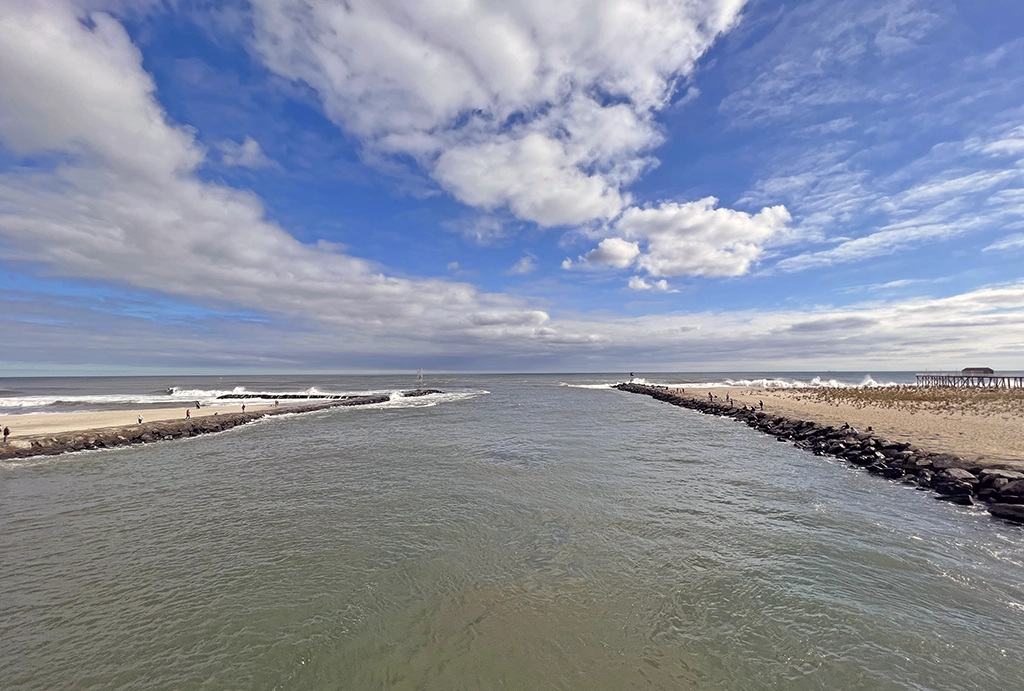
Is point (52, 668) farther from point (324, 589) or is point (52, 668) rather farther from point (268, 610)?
point (324, 589)

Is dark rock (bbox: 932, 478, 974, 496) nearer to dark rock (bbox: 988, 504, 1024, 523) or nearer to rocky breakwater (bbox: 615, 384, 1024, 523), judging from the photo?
rocky breakwater (bbox: 615, 384, 1024, 523)

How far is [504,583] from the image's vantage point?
802 centimetres

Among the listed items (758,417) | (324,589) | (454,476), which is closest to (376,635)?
(324,589)

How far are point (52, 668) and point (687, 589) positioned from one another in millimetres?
10190

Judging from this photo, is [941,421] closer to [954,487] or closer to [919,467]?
[919,467]

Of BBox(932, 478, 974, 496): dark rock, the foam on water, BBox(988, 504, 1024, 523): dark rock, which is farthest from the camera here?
the foam on water

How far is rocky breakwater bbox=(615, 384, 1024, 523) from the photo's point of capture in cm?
1220

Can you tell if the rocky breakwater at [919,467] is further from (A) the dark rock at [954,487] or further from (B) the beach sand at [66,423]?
(B) the beach sand at [66,423]

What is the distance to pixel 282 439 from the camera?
998 inches

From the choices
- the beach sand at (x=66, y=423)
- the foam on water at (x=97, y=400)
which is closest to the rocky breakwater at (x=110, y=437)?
the beach sand at (x=66, y=423)

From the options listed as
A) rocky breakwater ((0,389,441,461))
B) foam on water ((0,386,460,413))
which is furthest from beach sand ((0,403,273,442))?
foam on water ((0,386,460,413))

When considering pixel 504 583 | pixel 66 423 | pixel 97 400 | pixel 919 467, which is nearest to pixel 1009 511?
pixel 919 467

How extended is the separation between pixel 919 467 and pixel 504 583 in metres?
17.3

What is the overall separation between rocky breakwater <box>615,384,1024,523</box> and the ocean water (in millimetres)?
922
